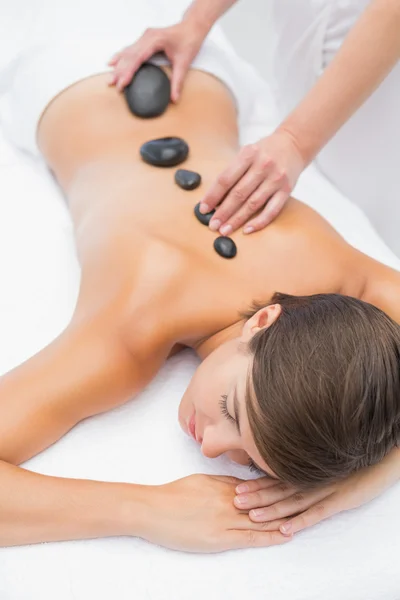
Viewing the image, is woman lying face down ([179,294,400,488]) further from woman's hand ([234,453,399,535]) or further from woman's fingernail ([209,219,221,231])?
woman's fingernail ([209,219,221,231])

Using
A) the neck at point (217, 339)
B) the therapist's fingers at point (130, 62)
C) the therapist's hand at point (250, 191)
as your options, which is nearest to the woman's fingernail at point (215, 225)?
the therapist's hand at point (250, 191)

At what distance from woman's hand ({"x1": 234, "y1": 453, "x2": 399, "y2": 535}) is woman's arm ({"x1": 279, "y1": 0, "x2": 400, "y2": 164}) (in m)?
0.59

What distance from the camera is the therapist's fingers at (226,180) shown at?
Answer: 3.76 ft

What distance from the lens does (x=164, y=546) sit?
964mm

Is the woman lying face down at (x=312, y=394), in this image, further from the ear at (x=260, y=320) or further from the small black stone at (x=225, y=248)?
the small black stone at (x=225, y=248)

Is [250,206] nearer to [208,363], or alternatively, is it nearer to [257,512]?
[208,363]

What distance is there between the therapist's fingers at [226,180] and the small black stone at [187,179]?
50mm

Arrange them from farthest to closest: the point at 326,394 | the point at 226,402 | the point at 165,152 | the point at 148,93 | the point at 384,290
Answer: the point at 148,93 < the point at 165,152 < the point at 384,290 < the point at 226,402 < the point at 326,394

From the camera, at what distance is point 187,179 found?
121 cm

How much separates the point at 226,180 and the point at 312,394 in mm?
455

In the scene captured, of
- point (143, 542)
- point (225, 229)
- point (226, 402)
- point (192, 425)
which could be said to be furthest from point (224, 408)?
point (225, 229)

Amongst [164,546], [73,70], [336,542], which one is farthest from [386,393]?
[73,70]

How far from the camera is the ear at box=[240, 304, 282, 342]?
965 millimetres

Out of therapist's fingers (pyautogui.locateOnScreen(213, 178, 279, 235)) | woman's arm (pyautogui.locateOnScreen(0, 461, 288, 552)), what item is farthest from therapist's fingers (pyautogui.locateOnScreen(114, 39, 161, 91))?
woman's arm (pyautogui.locateOnScreen(0, 461, 288, 552))
